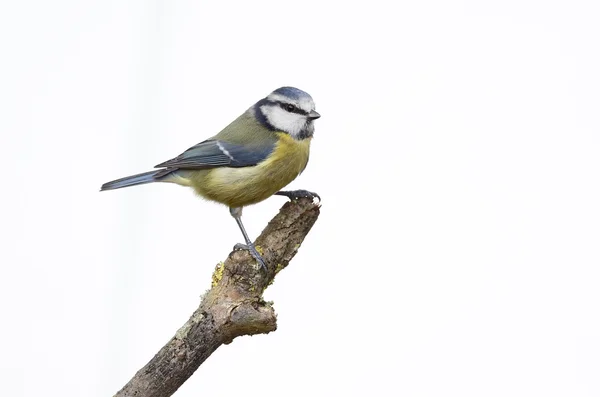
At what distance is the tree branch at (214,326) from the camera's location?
1550 millimetres

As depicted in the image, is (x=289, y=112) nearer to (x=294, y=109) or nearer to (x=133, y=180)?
(x=294, y=109)

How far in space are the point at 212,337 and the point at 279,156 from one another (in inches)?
21.3

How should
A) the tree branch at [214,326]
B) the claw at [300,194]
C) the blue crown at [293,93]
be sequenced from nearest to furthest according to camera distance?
the tree branch at [214,326] → the blue crown at [293,93] → the claw at [300,194]

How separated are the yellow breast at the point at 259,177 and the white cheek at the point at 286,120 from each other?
2 cm

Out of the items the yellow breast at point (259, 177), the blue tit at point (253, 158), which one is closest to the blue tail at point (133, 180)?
the blue tit at point (253, 158)

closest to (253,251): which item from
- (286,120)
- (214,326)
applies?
(214,326)

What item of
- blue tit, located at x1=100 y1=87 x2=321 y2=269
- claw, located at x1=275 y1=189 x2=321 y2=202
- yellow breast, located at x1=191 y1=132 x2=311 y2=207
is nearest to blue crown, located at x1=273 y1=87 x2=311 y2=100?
blue tit, located at x1=100 y1=87 x2=321 y2=269

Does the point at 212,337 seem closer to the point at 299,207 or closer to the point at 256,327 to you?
the point at 256,327

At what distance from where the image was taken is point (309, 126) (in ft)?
5.93

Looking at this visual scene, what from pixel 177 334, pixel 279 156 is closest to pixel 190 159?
pixel 279 156

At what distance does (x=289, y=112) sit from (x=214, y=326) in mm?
644

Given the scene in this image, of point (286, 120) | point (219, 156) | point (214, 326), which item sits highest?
point (286, 120)

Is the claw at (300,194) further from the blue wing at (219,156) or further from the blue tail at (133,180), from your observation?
the blue tail at (133,180)

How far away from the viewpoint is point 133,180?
71.9 inches
